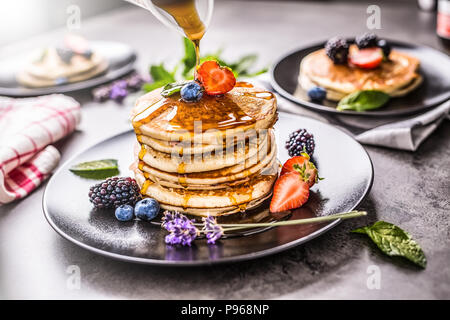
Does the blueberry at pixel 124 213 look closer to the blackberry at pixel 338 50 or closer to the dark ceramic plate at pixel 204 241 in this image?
the dark ceramic plate at pixel 204 241

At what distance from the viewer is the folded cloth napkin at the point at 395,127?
2.29 m

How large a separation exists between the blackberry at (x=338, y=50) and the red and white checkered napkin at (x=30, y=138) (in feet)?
4.89

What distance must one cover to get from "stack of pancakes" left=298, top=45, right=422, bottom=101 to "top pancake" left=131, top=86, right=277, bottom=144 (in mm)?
954

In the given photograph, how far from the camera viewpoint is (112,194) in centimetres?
187

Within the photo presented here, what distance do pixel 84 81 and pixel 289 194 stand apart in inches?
78.4

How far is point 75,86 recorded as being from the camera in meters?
3.10

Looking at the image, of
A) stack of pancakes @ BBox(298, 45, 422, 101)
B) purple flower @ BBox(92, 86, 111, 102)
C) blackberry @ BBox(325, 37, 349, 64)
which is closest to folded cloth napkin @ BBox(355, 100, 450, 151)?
stack of pancakes @ BBox(298, 45, 422, 101)

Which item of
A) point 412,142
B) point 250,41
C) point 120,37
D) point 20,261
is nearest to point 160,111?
point 20,261

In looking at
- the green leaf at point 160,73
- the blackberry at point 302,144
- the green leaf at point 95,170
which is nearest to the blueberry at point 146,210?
the green leaf at point 95,170

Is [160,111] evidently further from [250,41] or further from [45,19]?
[45,19]

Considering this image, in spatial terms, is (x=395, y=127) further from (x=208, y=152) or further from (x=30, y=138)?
(x=30, y=138)

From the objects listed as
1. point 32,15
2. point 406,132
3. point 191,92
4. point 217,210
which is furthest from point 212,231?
point 32,15
